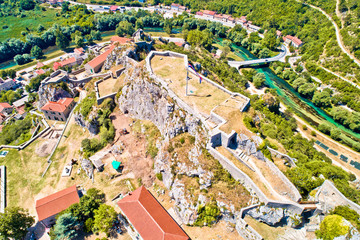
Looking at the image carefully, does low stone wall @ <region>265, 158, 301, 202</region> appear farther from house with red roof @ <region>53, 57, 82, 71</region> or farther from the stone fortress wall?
house with red roof @ <region>53, 57, 82, 71</region>

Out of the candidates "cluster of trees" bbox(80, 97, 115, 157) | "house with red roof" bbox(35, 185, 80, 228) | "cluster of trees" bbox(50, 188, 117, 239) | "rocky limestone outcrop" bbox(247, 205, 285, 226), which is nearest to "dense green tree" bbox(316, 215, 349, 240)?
"rocky limestone outcrop" bbox(247, 205, 285, 226)

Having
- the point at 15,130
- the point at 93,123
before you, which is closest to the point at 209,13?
the point at 93,123

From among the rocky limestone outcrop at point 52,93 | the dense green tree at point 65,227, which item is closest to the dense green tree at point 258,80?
the rocky limestone outcrop at point 52,93

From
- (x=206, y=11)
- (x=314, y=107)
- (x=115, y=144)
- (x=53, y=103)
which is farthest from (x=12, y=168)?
(x=206, y=11)

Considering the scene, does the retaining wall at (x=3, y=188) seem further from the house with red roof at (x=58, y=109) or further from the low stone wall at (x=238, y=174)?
the low stone wall at (x=238, y=174)

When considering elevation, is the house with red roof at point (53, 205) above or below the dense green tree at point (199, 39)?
below

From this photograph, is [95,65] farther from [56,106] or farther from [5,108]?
[5,108]

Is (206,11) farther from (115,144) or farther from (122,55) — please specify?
(115,144)

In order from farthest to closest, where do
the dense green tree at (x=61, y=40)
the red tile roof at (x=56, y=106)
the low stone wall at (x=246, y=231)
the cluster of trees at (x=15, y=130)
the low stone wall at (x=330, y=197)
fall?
1. the dense green tree at (x=61, y=40)
2. the cluster of trees at (x=15, y=130)
3. the red tile roof at (x=56, y=106)
4. the low stone wall at (x=330, y=197)
5. the low stone wall at (x=246, y=231)
